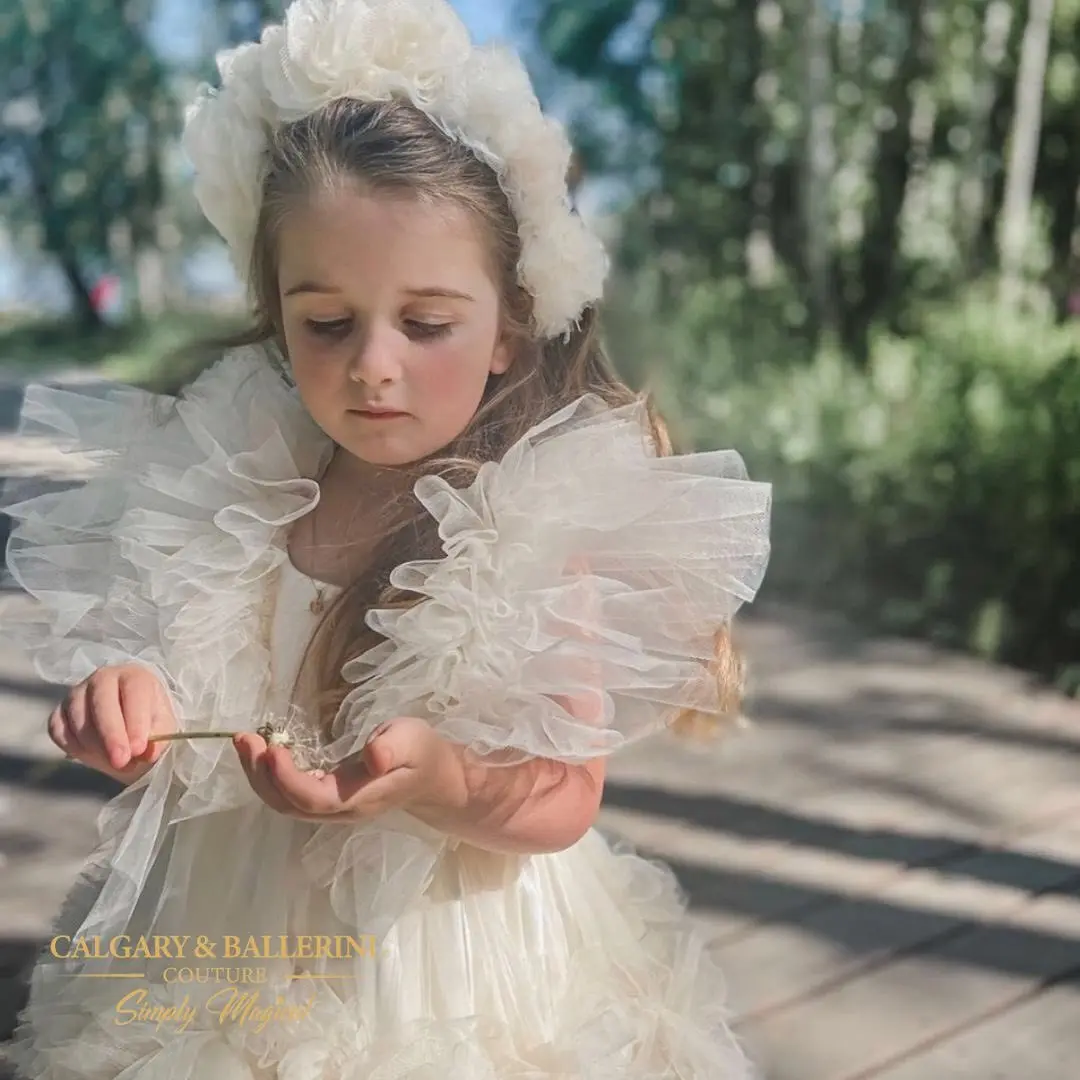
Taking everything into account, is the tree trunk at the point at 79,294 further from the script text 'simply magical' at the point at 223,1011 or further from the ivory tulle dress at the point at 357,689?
the script text 'simply magical' at the point at 223,1011

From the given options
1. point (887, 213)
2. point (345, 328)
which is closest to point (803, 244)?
point (887, 213)

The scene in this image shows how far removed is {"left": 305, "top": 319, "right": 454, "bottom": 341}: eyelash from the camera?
862 mm

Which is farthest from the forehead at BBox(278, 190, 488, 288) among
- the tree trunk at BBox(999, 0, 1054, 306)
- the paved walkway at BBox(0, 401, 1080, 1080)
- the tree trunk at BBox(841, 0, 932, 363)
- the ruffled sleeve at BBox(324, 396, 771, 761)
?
the tree trunk at BBox(841, 0, 932, 363)

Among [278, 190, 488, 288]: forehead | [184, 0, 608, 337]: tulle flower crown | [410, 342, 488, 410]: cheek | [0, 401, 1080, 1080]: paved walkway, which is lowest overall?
[0, 401, 1080, 1080]: paved walkway

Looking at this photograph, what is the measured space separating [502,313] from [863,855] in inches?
39.6

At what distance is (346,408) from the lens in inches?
34.4

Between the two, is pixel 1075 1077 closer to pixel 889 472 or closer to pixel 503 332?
pixel 503 332

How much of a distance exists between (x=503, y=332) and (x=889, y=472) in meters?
2.04

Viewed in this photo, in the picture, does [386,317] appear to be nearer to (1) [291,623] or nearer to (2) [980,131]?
(1) [291,623]

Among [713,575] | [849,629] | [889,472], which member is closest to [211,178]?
[713,575]

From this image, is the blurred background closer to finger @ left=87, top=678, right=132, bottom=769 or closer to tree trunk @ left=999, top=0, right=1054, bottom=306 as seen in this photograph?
tree trunk @ left=999, top=0, right=1054, bottom=306

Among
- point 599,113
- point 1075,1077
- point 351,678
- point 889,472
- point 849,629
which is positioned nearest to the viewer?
point 351,678

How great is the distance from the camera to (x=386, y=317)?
85 centimetres

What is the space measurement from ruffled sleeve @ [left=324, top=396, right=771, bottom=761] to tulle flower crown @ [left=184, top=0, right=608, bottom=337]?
0.39 feet
